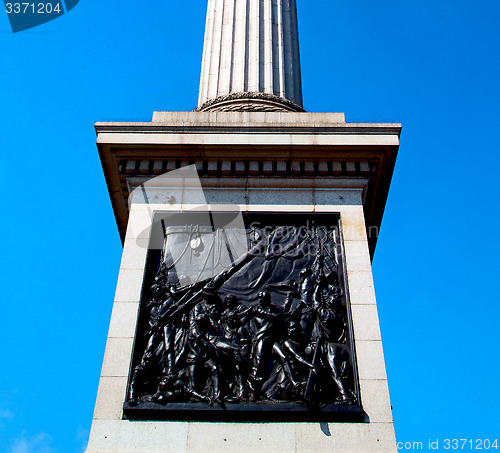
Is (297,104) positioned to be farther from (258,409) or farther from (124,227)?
(258,409)

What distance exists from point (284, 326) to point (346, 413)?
1.69 m

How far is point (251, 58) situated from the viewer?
15.2 metres

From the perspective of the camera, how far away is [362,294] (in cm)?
1007

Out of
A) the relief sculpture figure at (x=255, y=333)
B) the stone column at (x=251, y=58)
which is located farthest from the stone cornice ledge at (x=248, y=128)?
the stone column at (x=251, y=58)

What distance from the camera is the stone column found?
14.2 meters

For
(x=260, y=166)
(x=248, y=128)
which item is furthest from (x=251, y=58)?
(x=260, y=166)

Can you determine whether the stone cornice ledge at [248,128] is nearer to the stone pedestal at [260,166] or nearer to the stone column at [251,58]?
the stone pedestal at [260,166]

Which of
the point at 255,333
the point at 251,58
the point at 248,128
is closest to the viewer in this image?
the point at 255,333

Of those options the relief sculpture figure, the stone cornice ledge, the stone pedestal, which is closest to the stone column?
the stone pedestal

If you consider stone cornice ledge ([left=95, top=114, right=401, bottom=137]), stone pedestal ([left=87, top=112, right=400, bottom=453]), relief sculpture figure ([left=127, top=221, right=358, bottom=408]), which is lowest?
relief sculpture figure ([left=127, top=221, right=358, bottom=408])

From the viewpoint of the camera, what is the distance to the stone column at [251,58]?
559 inches

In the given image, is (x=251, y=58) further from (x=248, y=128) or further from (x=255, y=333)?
(x=255, y=333)

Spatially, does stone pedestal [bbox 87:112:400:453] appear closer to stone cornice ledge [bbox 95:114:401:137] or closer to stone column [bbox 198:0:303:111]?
stone cornice ledge [bbox 95:114:401:137]

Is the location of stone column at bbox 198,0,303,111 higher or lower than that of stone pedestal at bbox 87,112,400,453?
higher
